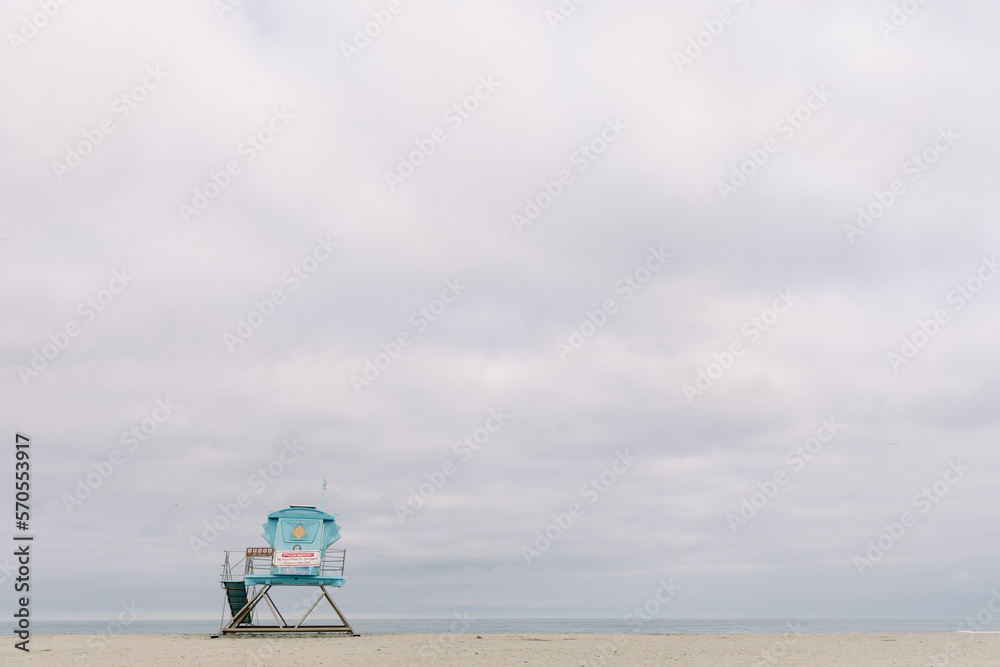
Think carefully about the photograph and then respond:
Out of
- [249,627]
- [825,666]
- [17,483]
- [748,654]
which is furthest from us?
[249,627]

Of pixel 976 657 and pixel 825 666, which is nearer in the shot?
pixel 825 666

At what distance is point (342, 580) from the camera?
38.3 m

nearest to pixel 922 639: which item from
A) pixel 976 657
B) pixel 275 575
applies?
pixel 976 657

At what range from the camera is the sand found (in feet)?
90.7

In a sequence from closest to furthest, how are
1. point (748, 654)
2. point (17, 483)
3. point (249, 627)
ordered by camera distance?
point (17, 483) → point (748, 654) → point (249, 627)

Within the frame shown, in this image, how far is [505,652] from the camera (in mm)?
31766

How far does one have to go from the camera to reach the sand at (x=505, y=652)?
27.7 meters

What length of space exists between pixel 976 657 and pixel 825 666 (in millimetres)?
8605

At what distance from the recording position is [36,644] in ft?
121

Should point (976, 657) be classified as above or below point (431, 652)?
below

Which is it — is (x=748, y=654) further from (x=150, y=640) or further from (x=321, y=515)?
(x=150, y=640)

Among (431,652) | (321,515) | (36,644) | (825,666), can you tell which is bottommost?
(825,666)

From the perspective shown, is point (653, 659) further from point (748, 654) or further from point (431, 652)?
point (431, 652)

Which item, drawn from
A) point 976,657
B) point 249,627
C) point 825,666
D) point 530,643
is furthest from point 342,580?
point 976,657
